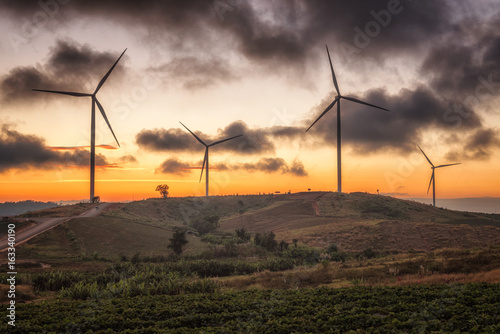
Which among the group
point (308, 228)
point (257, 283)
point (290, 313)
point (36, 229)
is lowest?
point (257, 283)

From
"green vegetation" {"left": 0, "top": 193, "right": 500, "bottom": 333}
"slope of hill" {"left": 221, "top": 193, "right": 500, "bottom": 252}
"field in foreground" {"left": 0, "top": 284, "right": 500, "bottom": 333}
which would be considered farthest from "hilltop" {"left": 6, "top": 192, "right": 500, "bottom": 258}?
"field in foreground" {"left": 0, "top": 284, "right": 500, "bottom": 333}

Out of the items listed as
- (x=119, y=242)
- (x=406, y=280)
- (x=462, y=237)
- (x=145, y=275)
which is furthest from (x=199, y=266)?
(x=462, y=237)

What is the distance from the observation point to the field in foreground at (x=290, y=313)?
18.7 metres

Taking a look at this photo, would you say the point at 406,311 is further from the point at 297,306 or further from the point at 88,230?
the point at 88,230

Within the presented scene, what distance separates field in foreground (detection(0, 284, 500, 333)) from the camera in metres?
18.7

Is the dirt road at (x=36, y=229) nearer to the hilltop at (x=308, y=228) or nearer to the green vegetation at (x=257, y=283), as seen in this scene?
the hilltop at (x=308, y=228)

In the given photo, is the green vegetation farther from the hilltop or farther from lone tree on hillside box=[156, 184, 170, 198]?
lone tree on hillside box=[156, 184, 170, 198]

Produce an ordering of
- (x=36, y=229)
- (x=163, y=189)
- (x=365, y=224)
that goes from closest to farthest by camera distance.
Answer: (x=36, y=229) < (x=365, y=224) < (x=163, y=189)

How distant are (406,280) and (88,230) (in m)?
63.4

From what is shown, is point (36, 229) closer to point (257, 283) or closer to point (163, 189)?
point (257, 283)

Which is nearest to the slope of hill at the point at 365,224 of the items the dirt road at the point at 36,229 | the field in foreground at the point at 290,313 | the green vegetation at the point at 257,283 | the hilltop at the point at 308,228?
the hilltop at the point at 308,228

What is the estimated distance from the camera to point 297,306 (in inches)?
907

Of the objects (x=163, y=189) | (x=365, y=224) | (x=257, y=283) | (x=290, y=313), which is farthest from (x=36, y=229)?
(x=163, y=189)

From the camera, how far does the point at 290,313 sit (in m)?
21.9
